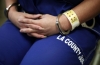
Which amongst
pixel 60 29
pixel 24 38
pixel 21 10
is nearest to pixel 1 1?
pixel 21 10

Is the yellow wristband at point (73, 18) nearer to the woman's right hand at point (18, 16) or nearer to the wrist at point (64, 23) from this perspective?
the wrist at point (64, 23)

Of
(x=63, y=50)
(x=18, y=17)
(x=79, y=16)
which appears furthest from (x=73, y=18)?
(x=18, y=17)

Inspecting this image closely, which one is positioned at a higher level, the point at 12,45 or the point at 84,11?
the point at 84,11

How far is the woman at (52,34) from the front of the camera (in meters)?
0.72

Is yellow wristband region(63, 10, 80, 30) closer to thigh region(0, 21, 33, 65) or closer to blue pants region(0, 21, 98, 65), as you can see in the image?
blue pants region(0, 21, 98, 65)

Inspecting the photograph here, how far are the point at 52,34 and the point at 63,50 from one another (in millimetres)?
99

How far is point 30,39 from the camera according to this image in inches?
34.6

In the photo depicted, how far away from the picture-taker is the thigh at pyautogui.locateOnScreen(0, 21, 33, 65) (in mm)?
804

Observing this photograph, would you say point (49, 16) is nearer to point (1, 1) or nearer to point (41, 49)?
point (41, 49)

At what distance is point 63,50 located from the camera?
2.34 ft

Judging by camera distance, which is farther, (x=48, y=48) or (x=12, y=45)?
(x=12, y=45)

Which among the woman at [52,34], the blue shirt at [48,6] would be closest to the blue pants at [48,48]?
the woman at [52,34]

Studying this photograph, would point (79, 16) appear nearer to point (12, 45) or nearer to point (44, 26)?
point (44, 26)

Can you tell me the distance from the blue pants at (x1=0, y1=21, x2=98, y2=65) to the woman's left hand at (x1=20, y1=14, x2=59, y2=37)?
27 mm
